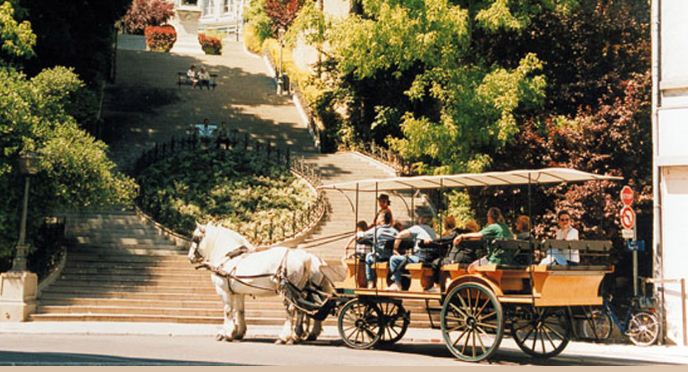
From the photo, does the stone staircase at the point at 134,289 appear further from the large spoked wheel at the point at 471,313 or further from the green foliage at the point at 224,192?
the large spoked wheel at the point at 471,313

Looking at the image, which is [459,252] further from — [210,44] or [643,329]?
[210,44]

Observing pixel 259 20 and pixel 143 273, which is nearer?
pixel 143 273

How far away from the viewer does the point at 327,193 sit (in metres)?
31.9

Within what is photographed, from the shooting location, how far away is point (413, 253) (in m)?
14.8

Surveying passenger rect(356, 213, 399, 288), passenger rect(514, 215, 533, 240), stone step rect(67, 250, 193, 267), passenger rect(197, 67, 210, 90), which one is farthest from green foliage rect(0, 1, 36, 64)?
passenger rect(197, 67, 210, 90)

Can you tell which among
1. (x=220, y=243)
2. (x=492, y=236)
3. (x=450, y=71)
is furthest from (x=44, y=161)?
(x=492, y=236)

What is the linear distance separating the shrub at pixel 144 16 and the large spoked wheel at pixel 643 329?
59032mm

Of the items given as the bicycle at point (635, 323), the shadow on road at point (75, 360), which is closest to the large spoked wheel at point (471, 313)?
the shadow on road at point (75, 360)

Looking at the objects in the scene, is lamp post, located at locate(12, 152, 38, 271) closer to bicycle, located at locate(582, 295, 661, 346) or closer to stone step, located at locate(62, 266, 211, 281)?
Result: stone step, located at locate(62, 266, 211, 281)

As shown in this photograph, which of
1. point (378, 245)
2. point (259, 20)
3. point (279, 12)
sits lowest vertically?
point (378, 245)

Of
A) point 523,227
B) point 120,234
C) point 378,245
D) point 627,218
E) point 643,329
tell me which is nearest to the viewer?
point 523,227

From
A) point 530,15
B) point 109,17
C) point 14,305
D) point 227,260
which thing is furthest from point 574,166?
point 109,17

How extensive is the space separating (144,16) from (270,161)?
42161mm

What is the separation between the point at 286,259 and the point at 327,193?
1535cm
